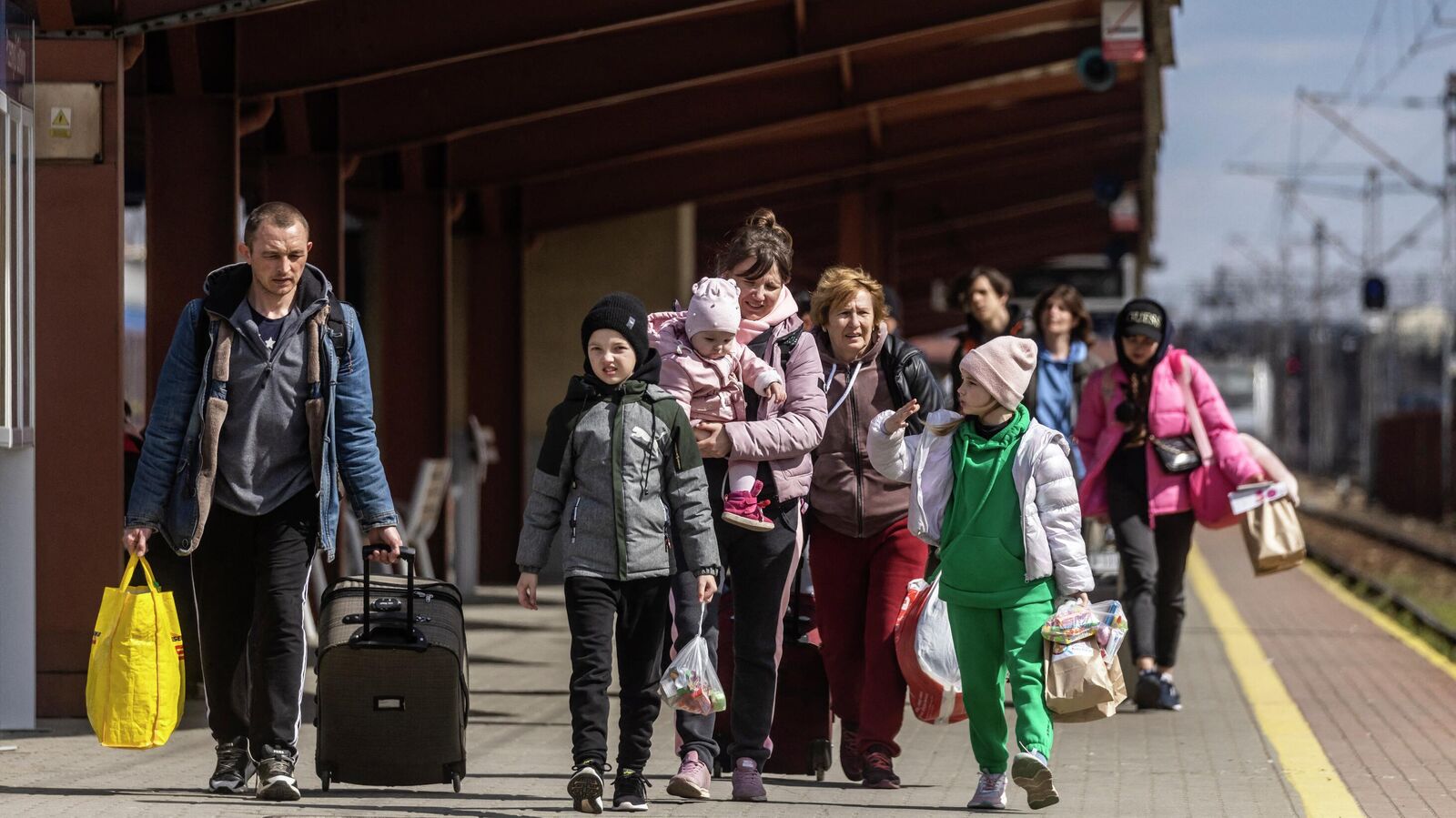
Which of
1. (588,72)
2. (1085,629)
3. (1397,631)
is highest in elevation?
(588,72)

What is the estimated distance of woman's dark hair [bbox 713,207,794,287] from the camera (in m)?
7.16

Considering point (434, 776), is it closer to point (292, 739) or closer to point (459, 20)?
point (292, 739)

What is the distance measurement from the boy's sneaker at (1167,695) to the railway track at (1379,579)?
6.76 m

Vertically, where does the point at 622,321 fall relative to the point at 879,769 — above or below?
above

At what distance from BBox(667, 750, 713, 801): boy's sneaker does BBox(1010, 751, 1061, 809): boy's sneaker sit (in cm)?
98

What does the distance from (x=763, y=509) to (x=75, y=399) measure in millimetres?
3172

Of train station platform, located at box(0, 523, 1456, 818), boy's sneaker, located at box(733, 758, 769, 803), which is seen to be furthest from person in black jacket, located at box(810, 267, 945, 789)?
boy's sneaker, located at box(733, 758, 769, 803)

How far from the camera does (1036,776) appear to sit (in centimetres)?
655

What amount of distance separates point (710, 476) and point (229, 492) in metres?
1.49

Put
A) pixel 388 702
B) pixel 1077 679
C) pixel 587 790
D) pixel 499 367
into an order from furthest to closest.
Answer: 1. pixel 499 367
2. pixel 388 702
3. pixel 1077 679
4. pixel 587 790

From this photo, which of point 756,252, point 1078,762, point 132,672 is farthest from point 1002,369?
point 132,672

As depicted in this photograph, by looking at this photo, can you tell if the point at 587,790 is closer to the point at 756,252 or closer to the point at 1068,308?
the point at 756,252

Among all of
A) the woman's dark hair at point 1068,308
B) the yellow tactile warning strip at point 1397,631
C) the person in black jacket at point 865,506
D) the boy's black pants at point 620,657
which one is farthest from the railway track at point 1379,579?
the boy's black pants at point 620,657

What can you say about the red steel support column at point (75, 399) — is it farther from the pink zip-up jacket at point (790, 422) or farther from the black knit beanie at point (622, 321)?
the pink zip-up jacket at point (790, 422)
